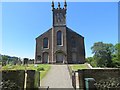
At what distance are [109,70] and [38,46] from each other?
4813 centimetres

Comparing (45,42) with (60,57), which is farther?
(45,42)

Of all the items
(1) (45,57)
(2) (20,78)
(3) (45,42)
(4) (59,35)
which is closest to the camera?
(2) (20,78)

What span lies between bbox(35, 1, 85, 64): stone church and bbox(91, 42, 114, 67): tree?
3413 millimetres

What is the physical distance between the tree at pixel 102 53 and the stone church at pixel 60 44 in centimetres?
341

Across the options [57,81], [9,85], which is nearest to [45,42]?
[57,81]

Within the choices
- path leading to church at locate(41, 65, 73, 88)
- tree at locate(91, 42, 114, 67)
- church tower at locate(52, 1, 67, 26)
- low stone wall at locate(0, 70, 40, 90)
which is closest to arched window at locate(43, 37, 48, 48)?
church tower at locate(52, 1, 67, 26)

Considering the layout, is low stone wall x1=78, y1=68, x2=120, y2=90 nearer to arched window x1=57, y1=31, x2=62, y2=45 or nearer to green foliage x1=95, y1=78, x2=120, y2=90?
green foliage x1=95, y1=78, x2=120, y2=90

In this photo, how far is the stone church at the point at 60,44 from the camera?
2275 inches

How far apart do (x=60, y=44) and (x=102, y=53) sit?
1122 cm

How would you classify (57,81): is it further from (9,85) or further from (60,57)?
(60,57)

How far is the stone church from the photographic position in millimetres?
57781

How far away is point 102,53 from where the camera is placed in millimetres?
57312

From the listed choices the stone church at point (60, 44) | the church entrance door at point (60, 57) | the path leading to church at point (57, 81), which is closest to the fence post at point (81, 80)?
the path leading to church at point (57, 81)

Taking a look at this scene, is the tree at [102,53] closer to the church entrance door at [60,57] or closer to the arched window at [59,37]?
the church entrance door at [60,57]
